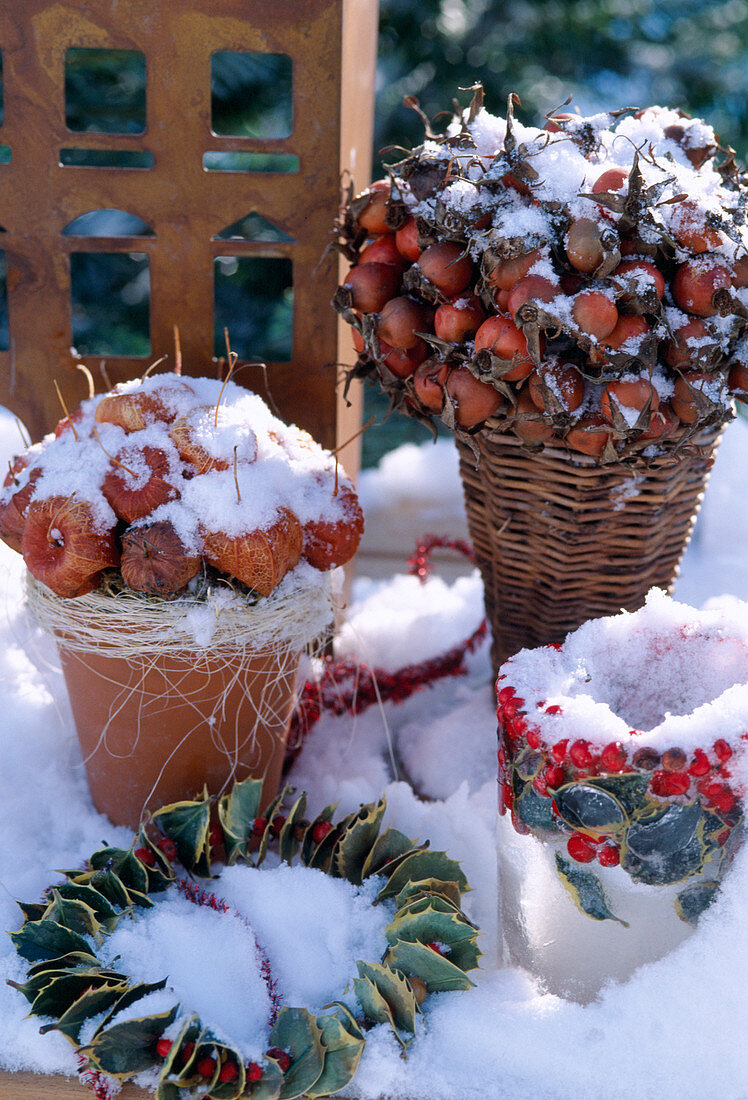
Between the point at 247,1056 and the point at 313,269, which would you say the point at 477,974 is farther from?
the point at 313,269

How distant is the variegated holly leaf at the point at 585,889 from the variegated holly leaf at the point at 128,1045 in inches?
9.2

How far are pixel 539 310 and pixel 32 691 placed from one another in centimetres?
57

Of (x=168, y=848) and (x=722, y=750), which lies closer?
(x=722, y=750)

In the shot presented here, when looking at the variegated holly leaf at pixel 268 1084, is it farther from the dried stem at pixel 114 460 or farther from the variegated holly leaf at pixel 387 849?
the dried stem at pixel 114 460

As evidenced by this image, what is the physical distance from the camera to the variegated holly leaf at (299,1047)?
52 cm

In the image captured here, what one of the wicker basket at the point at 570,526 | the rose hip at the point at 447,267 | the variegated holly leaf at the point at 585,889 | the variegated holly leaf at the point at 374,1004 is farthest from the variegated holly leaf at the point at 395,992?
the rose hip at the point at 447,267

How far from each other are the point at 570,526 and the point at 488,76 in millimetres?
1216

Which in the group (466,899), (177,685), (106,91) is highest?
(106,91)

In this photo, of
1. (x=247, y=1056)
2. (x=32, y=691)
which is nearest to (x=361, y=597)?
(x=32, y=691)

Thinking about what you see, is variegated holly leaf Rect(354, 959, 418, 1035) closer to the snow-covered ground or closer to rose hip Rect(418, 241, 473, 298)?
the snow-covered ground

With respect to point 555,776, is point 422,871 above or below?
below

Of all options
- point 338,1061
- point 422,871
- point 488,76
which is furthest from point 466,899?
point 488,76

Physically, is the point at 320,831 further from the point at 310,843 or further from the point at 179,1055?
the point at 179,1055

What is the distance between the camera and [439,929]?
57 centimetres
